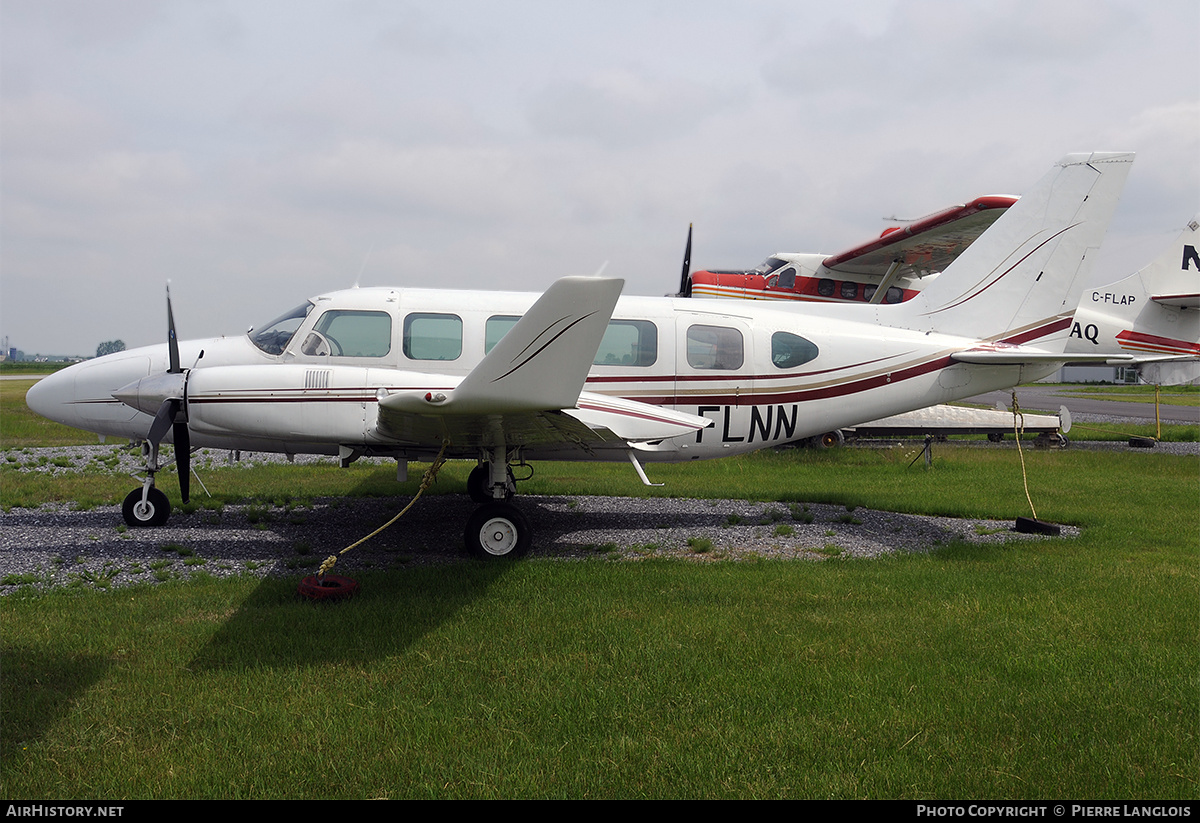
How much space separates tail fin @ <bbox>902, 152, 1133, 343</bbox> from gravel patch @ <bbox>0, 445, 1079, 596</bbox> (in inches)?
108

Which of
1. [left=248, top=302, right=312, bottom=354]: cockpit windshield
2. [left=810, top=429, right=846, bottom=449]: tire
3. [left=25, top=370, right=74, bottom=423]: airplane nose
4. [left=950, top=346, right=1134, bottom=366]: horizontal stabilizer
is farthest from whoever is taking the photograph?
[left=810, top=429, right=846, bottom=449]: tire

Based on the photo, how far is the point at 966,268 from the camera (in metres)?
9.91

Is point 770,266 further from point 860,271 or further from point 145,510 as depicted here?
point 145,510

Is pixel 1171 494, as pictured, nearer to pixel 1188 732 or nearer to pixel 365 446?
pixel 1188 732

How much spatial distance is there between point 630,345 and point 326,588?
14.7 feet

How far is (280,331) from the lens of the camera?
28.8 ft

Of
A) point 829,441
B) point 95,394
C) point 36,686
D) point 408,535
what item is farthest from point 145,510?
point 829,441

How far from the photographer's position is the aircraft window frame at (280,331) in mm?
8656

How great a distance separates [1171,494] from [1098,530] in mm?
3867

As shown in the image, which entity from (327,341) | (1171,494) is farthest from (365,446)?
(1171,494)

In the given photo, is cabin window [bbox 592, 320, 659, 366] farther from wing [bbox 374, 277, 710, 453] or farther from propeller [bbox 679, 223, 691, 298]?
propeller [bbox 679, 223, 691, 298]

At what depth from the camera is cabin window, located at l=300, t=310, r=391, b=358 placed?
855cm

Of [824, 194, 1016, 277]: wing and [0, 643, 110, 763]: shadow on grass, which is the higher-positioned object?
[824, 194, 1016, 277]: wing

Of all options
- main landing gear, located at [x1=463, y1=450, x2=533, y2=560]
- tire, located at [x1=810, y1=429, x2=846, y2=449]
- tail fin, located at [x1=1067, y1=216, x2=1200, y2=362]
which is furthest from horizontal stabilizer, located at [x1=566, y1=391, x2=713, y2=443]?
tail fin, located at [x1=1067, y1=216, x2=1200, y2=362]
